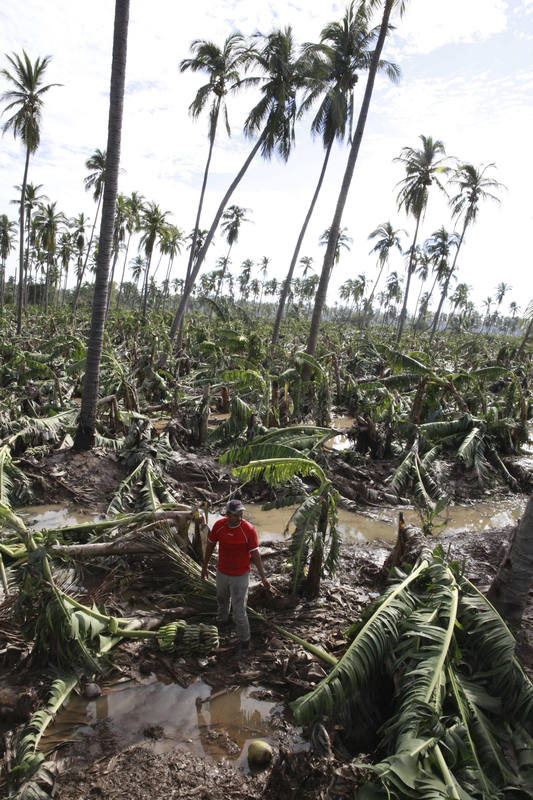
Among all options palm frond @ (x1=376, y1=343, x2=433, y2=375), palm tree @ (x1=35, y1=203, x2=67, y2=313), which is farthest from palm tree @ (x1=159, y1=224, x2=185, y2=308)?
palm frond @ (x1=376, y1=343, x2=433, y2=375)

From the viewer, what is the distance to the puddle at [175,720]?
3.17m

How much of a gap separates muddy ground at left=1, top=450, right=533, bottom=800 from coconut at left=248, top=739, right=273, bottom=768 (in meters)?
0.06

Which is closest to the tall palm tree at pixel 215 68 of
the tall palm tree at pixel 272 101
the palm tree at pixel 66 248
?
the tall palm tree at pixel 272 101

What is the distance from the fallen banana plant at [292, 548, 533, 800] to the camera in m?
2.43

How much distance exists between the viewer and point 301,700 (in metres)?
2.90

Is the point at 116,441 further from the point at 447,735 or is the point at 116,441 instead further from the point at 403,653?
the point at 447,735

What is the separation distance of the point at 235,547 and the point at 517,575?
254 cm

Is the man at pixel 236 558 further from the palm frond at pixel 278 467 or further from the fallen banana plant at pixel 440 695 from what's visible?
the fallen banana plant at pixel 440 695

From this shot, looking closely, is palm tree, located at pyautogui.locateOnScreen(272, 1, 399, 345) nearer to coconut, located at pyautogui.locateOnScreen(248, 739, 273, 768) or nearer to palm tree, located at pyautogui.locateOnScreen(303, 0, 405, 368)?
palm tree, located at pyautogui.locateOnScreen(303, 0, 405, 368)

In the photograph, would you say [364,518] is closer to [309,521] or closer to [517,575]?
[309,521]

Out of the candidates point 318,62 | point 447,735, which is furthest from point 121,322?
point 447,735

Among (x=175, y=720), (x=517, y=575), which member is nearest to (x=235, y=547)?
(x=175, y=720)

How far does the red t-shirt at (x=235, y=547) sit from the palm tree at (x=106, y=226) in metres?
4.92

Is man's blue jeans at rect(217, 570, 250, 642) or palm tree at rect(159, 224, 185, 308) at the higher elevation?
palm tree at rect(159, 224, 185, 308)
